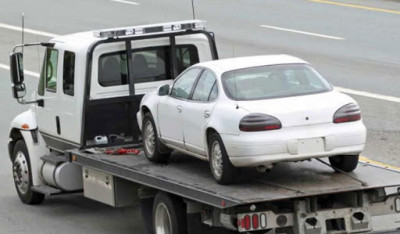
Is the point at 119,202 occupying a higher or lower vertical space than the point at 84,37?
lower

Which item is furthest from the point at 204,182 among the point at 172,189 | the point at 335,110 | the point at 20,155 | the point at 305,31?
the point at 305,31

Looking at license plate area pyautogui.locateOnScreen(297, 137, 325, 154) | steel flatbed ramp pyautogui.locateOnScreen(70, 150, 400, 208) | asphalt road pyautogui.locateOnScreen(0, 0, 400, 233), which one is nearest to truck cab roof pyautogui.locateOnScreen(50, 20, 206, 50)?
steel flatbed ramp pyautogui.locateOnScreen(70, 150, 400, 208)

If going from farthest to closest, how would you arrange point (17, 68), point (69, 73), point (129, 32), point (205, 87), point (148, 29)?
point (17, 68) → point (69, 73) → point (148, 29) → point (129, 32) → point (205, 87)

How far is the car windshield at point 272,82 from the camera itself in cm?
1205

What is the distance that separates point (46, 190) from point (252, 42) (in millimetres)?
13140

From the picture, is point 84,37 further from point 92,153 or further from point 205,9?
point 205,9

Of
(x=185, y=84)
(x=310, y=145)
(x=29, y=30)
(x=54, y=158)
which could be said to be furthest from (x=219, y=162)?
(x=29, y=30)

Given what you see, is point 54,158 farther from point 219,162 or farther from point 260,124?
point 260,124

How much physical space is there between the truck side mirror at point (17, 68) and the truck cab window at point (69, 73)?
60 cm

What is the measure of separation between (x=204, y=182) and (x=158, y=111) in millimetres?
1641

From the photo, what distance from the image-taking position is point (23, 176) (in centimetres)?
1576

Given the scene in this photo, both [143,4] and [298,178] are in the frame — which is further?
[143,4]

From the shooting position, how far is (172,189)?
11.9 meters

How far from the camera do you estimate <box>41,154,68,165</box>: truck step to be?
15.0 metres
